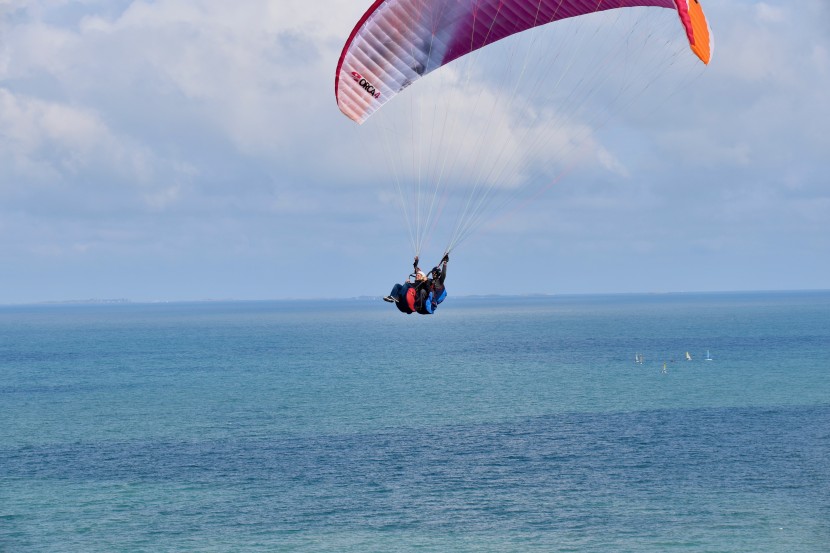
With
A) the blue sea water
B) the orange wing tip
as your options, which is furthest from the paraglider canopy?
the blue sea water

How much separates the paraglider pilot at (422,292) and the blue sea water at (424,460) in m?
12.4

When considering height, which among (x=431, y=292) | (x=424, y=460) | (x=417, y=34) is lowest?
(x=424, y=460)

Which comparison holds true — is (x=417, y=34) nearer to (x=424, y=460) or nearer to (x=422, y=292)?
(x=422, y=292)

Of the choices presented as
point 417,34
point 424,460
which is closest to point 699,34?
point 417,34

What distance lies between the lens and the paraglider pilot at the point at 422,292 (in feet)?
79.1

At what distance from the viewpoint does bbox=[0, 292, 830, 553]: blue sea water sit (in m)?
34.8

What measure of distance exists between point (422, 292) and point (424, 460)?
2307 centimetres

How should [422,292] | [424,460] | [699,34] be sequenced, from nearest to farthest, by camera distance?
[699,34], [422,292], [424,460]

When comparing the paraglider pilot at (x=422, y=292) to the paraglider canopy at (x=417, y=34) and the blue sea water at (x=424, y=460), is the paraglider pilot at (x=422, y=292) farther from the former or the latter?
the blue sea water at (x=424, y=460)

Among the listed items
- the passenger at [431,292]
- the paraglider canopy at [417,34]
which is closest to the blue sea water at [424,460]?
the passenger at [431,292]

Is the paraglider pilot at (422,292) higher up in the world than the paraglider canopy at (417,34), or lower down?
lower down

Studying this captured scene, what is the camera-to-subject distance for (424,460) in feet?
150

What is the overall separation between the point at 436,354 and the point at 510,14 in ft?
314

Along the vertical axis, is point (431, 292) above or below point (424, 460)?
above
